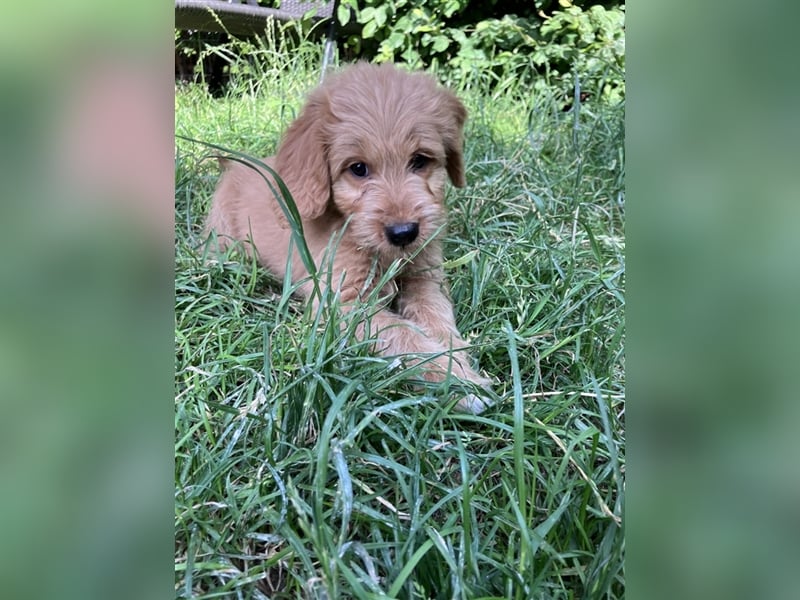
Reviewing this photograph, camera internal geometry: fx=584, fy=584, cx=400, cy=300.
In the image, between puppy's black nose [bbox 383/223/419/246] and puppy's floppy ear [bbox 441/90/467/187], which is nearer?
puppy's black nose [bbox 383/223/419/246]

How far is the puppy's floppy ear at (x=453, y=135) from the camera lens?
2250 mm

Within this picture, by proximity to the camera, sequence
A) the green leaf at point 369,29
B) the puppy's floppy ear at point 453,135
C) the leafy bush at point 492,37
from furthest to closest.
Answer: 1. the green leaf at point 369,29
2. the leafy bush at point 492,37
3. the puppy's floppy ear at point 453,135

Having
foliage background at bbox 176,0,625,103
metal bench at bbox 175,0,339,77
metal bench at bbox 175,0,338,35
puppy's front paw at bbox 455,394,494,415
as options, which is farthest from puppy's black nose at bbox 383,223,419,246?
metal bench at bbox 175,0,338,35

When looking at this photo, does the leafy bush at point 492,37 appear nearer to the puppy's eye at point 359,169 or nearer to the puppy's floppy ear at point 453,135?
the puppy's floppy ear at point 453,135

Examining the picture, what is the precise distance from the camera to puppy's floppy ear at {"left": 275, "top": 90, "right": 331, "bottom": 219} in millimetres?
2064

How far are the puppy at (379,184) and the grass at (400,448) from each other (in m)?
0.17

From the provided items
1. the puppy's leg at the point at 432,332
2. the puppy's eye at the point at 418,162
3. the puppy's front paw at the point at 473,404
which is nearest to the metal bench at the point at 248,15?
the puppy's eye at the point at 418,162

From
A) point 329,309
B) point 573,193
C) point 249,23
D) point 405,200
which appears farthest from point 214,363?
point 249,23
